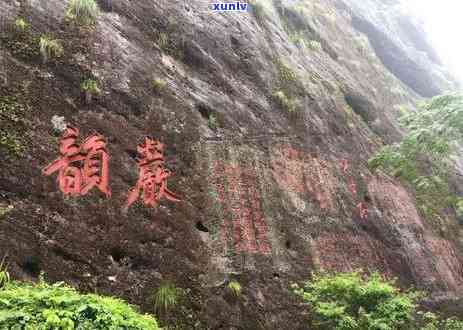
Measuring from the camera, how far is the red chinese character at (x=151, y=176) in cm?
707

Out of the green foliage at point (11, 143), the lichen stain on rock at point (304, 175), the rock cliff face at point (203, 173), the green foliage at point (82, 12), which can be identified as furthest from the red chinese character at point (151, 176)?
the lichen stain on rock at point (304, 175)

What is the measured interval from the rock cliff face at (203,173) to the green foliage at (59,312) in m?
1.75

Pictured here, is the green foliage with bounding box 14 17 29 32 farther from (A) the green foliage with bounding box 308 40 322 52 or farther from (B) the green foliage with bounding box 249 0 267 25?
(A) the green foliage with bounding box 308 40 322 52

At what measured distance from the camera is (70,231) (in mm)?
5938

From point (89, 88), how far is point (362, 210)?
730 cm

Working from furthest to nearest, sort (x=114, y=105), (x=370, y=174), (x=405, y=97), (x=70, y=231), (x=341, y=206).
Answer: (x=405, y=97), (x=370, y=174), (x=341, y=206), (x=114, y=105), (x=70, y=231)

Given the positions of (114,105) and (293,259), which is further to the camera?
(293,259)

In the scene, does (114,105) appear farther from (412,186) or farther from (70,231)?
(412,186)

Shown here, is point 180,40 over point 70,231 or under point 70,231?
over

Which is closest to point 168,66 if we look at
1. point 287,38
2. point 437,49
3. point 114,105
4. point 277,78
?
point 114,105

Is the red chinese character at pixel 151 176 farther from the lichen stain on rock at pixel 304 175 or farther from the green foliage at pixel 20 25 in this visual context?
the lichen stain on rock at pixel 304 175

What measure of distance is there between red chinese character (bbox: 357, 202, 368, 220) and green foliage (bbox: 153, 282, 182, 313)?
20.6 ft

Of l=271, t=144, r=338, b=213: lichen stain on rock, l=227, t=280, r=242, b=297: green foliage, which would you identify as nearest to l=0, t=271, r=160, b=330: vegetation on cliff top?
l=227, t=280, r=242, b=297: green foliage

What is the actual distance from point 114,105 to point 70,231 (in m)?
2.29
